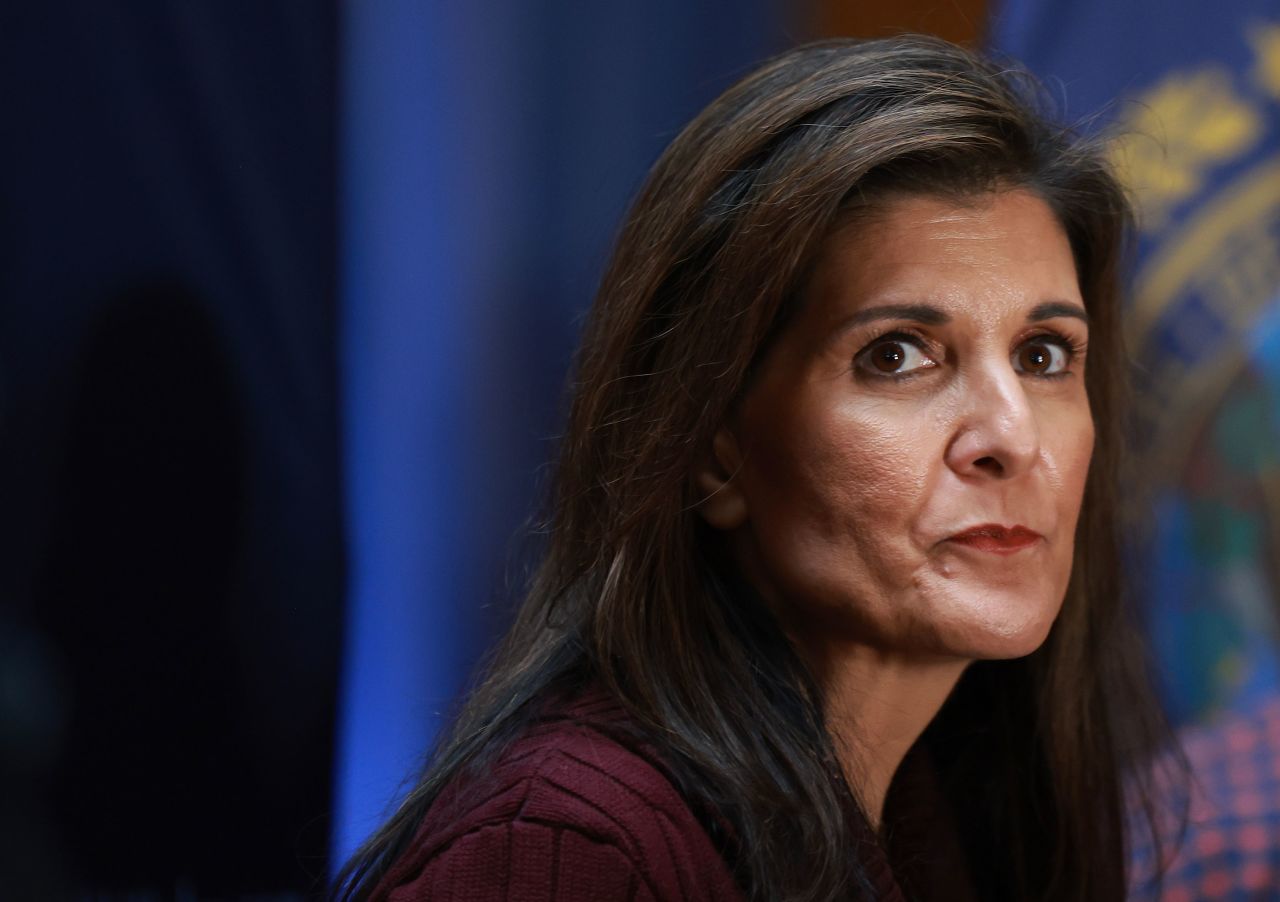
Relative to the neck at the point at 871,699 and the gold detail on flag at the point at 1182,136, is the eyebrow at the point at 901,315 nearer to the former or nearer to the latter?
the neck at the point at 871,699

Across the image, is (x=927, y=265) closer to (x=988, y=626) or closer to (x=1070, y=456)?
(x=1070, y=456)

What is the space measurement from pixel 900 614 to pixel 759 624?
0.16 metres

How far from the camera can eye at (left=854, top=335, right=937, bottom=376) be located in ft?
4.91

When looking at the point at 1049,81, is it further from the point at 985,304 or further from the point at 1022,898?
the point at 1022,898

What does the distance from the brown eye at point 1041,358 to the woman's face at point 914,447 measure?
0.04 m

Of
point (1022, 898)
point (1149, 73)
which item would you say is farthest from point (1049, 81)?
point (1022, 898)

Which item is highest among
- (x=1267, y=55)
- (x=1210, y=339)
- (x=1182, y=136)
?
(x=1267, y=55)

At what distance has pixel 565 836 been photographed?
4.11 ft

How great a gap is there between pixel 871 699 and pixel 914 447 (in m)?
0.33

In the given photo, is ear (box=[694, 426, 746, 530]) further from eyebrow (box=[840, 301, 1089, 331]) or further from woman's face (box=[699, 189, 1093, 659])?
eyebrow (box=[840, 301, 1089, 331])

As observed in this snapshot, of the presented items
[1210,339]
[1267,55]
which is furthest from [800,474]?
[1267,55]

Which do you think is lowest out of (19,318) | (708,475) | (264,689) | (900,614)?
(264,689)

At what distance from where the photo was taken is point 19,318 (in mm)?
1617

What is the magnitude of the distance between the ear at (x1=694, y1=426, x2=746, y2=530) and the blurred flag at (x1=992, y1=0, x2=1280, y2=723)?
0.98 metres
